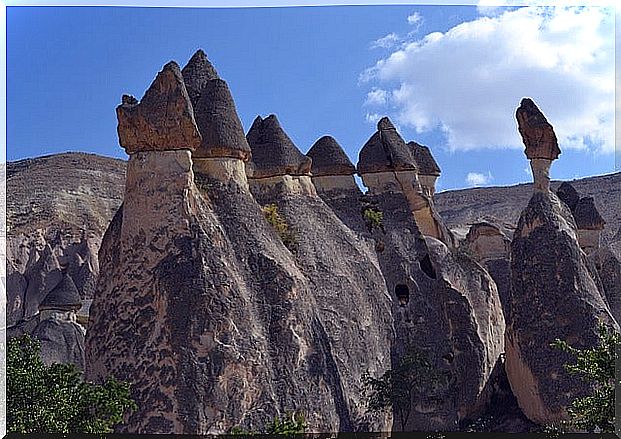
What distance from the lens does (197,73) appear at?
54.4 ft

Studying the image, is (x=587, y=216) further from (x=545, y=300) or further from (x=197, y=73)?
(x=197, y=73)

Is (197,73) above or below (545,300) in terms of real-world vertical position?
above

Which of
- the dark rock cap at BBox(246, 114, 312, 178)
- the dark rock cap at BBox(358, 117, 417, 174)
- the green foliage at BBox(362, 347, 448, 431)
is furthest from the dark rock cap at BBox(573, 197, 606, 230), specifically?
the dark rock cap at BBox(246, 114, 312, 178)

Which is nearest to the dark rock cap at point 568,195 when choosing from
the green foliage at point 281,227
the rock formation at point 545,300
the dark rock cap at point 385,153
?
the dark rock cap at point 385,153

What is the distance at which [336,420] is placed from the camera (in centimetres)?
1439

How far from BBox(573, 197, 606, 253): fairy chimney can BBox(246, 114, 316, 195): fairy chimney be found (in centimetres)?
781

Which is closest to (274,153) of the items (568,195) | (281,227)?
(281,227)

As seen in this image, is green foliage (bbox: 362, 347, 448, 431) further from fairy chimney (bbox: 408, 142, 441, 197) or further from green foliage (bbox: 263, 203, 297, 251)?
fairy chimney (bbox: 408, 142, 441, 197)

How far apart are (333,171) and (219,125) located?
561cm

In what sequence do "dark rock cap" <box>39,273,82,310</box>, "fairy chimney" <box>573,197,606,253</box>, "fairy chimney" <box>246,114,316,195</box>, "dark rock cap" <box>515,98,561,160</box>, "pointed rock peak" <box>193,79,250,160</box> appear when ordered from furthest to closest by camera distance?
"dark rock cap" <box>39,273,82,310</box>, "fairy chimney" <box>573,197,606,253</box>, "fairy chimney" <box>246,114,316,195</box>, "dark rock cap" <box>515,98,561,160</box>, "pointed rock peak" <box>193,79,250,160</box>

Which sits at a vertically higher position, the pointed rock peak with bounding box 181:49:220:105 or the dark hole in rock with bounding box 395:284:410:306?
the pointed rock peak with bounding box 181:49:220:105

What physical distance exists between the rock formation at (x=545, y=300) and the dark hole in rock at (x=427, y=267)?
8.83ft

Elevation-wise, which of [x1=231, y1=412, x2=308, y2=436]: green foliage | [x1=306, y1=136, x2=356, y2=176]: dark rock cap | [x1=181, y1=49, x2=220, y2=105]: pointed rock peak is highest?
[x1=181, y1=49, x2=220, y2=105]: pointed rock peak

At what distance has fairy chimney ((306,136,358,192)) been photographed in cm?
2028
